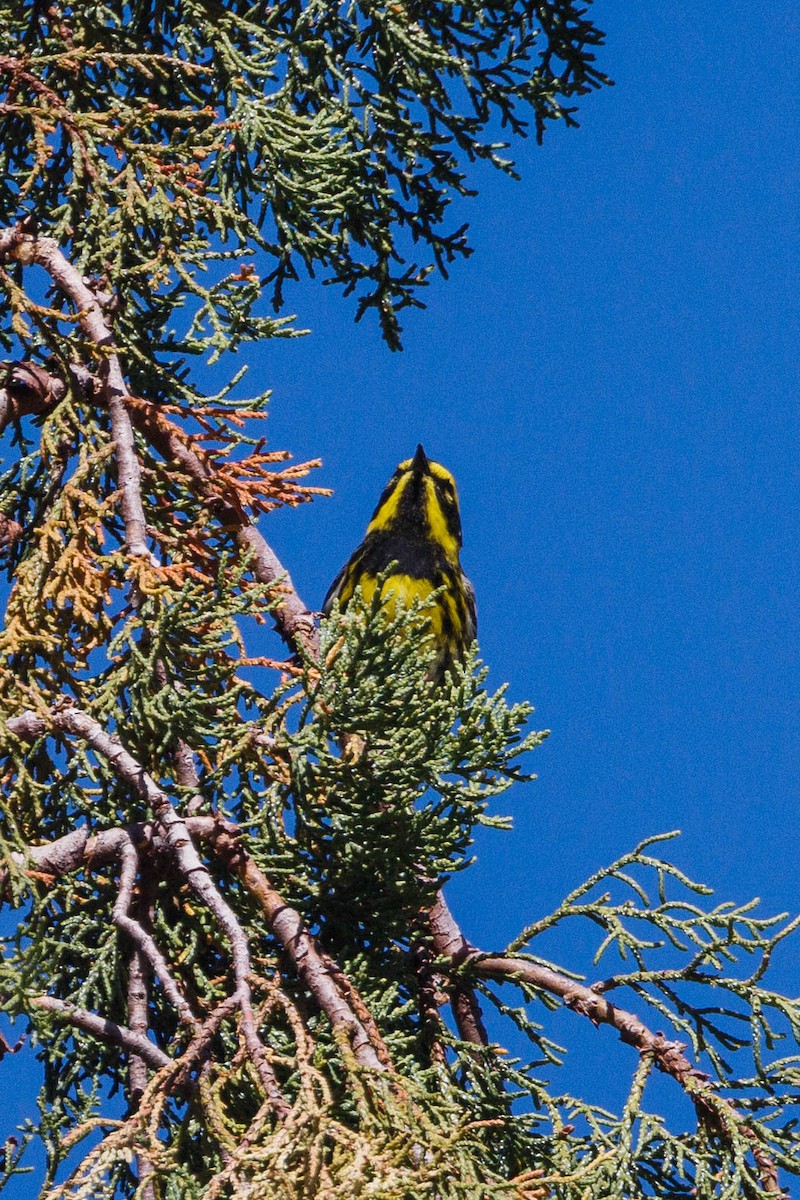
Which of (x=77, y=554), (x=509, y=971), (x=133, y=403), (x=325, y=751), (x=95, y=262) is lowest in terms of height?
(x=509, y=971)

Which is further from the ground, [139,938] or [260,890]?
[260,890]

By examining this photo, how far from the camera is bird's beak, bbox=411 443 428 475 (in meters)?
6.39

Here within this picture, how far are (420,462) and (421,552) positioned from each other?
40 cm

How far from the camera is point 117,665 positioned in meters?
3.42

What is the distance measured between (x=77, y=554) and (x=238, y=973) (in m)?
1.04

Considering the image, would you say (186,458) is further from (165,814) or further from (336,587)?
(336,587)

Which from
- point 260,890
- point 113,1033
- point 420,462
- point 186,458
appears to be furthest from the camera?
point 420,462

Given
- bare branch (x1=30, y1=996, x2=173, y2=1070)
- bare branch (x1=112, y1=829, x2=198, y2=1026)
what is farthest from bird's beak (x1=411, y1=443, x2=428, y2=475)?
bare branch (x1=30, y1=996, x2=173, y2=1070)

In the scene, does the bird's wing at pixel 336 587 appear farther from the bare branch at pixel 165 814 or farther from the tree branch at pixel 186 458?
the bare branch at pixel 165 814

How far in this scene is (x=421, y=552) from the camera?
20.5 feet

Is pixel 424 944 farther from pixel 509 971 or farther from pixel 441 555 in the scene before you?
pixel 441 555

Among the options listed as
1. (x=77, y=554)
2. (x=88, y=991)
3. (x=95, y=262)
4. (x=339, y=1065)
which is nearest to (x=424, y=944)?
(x=339, y=1065)

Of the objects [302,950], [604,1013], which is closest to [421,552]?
[604,1013]

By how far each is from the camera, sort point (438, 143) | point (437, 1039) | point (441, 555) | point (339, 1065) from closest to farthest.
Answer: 1. point (339, 1065)
2. point (437, 1039)
3. point (438, 143)
4. point (441, 555)
